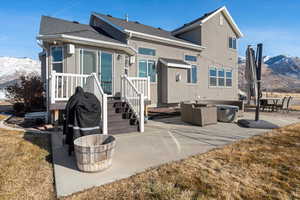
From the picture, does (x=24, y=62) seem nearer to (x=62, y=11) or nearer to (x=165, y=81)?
(x=62, y=11)

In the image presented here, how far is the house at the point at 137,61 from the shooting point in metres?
6.43

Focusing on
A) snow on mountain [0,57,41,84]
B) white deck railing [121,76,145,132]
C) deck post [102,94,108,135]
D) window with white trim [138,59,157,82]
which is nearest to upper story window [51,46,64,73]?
white deck railing [121,76,145,132]

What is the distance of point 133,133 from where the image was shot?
18.1 feet

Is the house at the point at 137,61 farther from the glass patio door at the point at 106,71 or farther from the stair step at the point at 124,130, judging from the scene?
the stair step at the point at 124,130

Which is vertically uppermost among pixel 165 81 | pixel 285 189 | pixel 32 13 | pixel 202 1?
pixel 202 1

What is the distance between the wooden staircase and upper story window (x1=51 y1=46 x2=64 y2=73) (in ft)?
10.4

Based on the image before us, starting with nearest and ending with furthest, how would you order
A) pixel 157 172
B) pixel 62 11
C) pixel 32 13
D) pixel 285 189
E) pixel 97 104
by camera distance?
1. pixel 285 189
2. pixel 157 172
3. pixel 97 104
4. pixel 32 13
5. pixel 62 11

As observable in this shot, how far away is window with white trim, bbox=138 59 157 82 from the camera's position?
1013 cm

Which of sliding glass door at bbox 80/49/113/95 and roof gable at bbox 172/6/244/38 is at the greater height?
roof gable at bbox 172/6/244/38

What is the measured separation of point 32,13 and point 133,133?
39.9 ft

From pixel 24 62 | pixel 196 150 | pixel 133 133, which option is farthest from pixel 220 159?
pixel 24 62

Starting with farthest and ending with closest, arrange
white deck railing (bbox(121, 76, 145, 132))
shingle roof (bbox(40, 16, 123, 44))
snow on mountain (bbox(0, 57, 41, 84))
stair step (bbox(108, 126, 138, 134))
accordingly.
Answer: snow on mountain (bbox(0, 57, 41, 84))
shingle roof (bbox(40, 16, 123, 44))
white deck railing (bbox(121, 76, 145, 132))
stair step (bbox(108, 126, 138, 134))

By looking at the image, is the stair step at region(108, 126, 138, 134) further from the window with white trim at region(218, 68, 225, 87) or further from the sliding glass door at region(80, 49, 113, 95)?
the window with white trim at region(218, 68, 225, 87)

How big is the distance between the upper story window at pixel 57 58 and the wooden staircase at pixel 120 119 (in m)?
3.16
